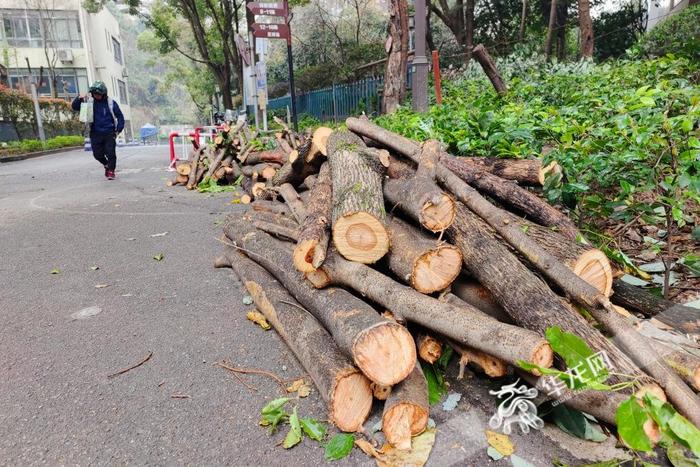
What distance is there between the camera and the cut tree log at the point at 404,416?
6.38 feet

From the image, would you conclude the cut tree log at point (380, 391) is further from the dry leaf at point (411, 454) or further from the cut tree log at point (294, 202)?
the cut tree log at point (294, 202)

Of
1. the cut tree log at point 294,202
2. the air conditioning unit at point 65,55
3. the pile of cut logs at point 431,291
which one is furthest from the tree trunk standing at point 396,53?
the air conditioning unit at point 65,55

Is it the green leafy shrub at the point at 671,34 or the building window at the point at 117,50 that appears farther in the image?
the building window at the point at 117,50

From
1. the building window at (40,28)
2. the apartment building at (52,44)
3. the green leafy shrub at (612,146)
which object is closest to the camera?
the green leafy shrub at (612,146)

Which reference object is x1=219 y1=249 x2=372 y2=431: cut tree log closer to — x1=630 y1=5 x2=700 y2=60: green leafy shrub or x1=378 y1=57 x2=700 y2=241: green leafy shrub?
x1=378 y1=57 x2=700 y2=241: green leafy shrub

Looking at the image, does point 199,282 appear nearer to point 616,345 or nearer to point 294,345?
point 294,345

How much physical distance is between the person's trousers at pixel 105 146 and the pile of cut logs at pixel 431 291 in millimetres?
7738

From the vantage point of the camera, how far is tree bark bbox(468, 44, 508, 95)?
6.99 metres

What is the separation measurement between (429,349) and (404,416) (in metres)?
0.45

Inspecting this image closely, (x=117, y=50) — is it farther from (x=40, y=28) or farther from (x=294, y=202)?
(x=294, y=202)

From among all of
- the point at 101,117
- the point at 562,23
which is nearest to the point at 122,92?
the point at 101,117

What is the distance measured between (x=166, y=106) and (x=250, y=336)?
9098 cm

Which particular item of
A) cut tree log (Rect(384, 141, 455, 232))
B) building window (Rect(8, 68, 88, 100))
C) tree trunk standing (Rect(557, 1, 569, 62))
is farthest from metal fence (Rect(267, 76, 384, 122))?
building window (Rect(8, 68, 88, 100))

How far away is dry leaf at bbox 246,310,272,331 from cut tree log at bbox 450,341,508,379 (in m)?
1.32
